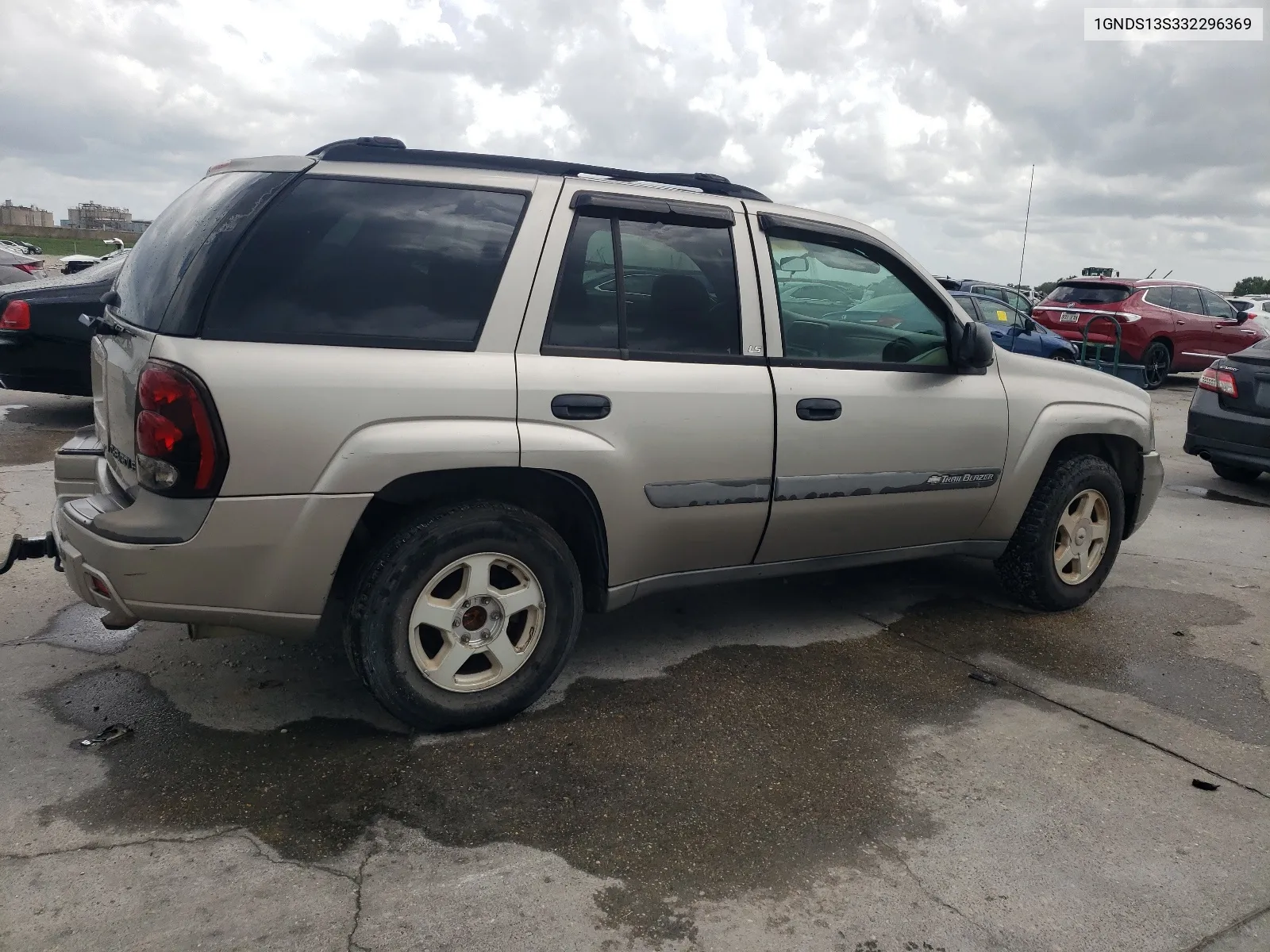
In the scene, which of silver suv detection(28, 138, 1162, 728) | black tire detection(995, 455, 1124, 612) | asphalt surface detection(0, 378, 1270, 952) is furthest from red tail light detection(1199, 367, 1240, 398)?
silver suv detection(28, 138, 1162, 728)

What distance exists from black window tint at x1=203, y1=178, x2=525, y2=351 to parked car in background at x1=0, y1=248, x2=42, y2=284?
Result: 1419 cm

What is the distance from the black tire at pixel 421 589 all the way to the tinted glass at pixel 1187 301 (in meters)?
16.4

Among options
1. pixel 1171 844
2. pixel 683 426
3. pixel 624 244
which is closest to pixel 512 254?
pixel 624 244

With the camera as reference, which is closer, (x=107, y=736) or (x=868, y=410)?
(x=107, y=736)

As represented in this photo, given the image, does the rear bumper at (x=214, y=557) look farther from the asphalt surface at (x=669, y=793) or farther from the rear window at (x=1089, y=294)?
the rear window at (x=1089, y=294)

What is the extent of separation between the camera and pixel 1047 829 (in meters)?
2.98

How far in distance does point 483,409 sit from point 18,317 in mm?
6039

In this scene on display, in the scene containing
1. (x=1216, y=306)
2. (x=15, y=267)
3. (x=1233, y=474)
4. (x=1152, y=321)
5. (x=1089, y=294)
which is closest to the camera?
(x=1233, y=474)

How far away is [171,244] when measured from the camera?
327cm

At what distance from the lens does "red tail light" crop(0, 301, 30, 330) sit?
7.57 metres

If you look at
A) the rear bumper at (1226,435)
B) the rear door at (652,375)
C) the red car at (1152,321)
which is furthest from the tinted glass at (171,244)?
the red car at (1152,321)

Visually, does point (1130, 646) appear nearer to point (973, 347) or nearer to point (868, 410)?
point (973, 347)

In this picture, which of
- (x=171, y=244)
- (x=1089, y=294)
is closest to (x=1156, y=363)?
(x=1089, y=294)

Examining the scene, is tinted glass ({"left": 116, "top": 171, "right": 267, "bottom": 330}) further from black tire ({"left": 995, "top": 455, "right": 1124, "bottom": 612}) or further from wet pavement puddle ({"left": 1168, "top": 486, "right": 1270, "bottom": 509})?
wet pavement puddle ({"left": 1168, "top": 486, "right": 1270, "bottom": 509})
